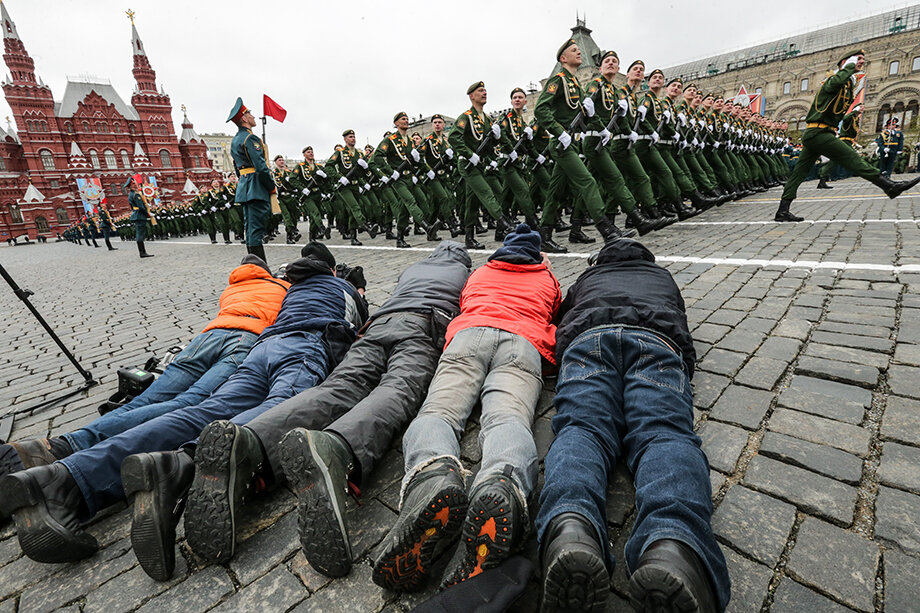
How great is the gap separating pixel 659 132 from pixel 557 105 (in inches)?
100

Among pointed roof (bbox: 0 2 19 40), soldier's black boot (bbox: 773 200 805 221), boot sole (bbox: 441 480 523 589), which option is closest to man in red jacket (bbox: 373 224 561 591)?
boot sole (bbox: 441 480 523 589)

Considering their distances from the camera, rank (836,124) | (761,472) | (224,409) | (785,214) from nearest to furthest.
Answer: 1. (761,472)
2. (224,409)
3. (836,124)
4. (785,214)

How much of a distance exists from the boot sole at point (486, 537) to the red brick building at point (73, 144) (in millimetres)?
71670

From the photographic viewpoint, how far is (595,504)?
1317 mm

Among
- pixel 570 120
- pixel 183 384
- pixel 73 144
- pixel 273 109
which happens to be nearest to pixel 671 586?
pixel 183 384

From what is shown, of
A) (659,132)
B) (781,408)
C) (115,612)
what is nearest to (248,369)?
(115,612)

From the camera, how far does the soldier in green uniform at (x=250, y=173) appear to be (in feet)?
21.8

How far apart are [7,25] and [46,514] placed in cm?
9167

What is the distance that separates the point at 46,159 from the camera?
5806 cm

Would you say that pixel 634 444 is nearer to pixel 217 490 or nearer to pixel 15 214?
pixel 217 490

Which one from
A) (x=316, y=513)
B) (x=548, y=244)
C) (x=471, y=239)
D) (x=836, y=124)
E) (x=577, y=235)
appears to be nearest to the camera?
(x=316, y=513)

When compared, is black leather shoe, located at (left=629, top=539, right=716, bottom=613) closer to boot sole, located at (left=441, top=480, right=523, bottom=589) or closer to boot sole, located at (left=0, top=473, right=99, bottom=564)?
boot sole, located at (left=441, top=480, right=523, bottom=589)

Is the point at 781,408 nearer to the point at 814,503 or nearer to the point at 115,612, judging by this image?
the point at 814,503

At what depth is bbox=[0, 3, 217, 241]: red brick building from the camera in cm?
5625
